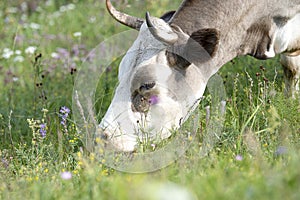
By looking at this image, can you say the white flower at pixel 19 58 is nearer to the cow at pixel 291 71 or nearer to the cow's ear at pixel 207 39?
the cow at pixel 291 71

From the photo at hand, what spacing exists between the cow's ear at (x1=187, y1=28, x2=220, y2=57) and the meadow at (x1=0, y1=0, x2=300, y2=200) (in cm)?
34

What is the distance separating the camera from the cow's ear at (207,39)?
4.23 meters

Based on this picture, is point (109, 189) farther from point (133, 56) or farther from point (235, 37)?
point (235, 37)

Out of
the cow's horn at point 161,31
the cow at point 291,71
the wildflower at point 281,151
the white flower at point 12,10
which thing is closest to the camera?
the wildflower at point 281,151

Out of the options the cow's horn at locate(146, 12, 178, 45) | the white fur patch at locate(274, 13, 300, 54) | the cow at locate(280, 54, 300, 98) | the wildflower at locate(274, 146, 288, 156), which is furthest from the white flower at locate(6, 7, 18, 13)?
the wildflower at locate(274, 146, 288, 156)

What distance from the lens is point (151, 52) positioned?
439 centimetres

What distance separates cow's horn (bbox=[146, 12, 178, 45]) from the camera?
4.10m

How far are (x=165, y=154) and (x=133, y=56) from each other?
0.82m

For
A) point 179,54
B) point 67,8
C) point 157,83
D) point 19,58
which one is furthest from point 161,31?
point 67,8

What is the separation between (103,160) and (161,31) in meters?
0.95

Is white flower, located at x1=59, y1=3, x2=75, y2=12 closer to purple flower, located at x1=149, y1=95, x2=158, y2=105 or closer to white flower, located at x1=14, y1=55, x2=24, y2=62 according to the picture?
white flower, located at x1=14, y1=55, x2=24, y2=62

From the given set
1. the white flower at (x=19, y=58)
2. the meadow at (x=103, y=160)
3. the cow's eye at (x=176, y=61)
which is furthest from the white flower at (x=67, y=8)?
the cow's eye at (x=176, y=61)

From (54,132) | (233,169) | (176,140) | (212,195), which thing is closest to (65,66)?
(54,132)

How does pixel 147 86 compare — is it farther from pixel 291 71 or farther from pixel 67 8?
pixel 67 8
